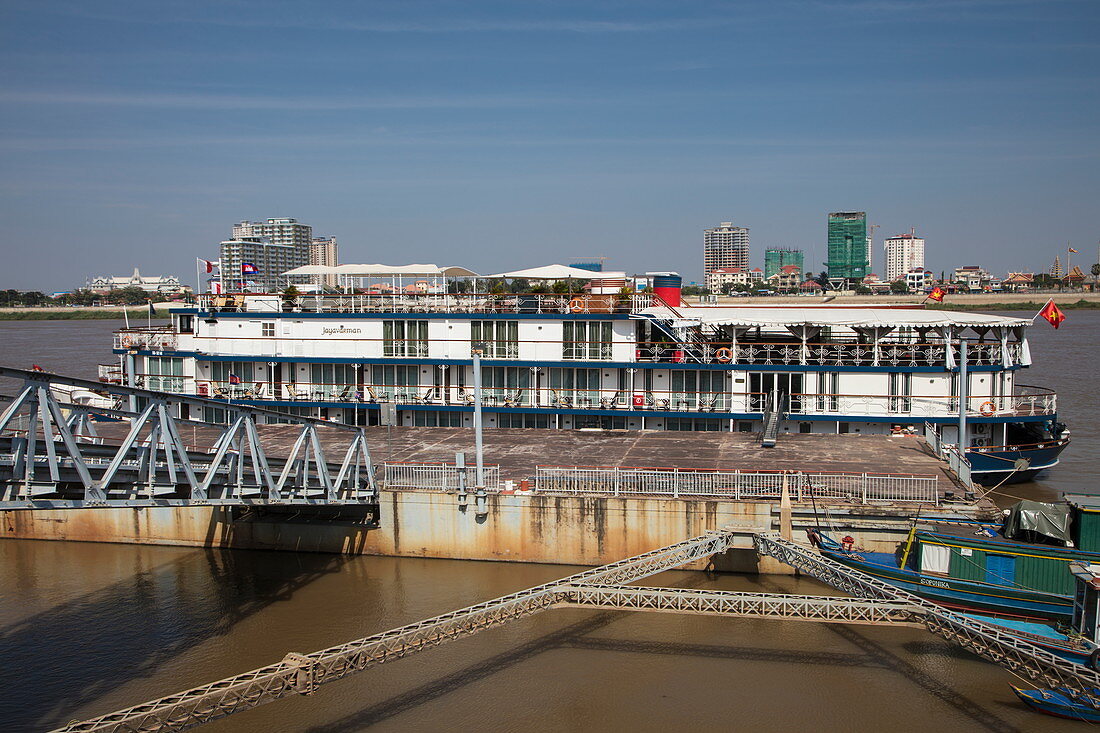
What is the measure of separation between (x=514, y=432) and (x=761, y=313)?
11932mm

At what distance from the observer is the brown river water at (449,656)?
665 inches

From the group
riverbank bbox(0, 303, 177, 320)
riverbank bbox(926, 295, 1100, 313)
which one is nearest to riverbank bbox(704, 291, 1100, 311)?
riverbank bbox(926, 295, 1100, 313)

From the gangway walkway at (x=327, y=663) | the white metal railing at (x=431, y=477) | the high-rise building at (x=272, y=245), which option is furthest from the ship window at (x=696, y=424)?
the high-rise building at (x=272, y=245)

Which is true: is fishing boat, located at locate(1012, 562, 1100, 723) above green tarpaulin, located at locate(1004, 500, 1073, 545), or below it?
below

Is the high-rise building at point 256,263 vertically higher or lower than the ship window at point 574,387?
higher

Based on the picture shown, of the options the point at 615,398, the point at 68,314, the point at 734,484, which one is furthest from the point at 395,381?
the point at 68,314

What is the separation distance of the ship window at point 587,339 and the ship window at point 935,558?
17.3 metres

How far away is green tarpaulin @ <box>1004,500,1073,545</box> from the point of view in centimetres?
1978

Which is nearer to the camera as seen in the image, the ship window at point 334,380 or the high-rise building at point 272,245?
the ship window at point 334,380

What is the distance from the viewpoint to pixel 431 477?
25641 millimetres

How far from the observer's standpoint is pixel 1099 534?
19562mm

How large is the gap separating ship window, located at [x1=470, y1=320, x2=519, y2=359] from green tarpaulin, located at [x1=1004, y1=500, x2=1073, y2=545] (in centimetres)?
2083

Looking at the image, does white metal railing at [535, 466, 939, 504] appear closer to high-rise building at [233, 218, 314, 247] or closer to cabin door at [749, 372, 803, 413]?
cabin door at [749, 372, 803, 413]

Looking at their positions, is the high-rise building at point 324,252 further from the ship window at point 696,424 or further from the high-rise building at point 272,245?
the ship window at point 696,424
